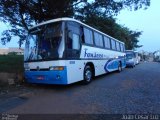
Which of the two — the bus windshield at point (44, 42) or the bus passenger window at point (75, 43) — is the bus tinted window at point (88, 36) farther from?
the bus windshield at point (44, 42)

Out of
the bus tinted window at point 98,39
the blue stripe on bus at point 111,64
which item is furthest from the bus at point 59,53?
the blue stripe on bus at point 111,64

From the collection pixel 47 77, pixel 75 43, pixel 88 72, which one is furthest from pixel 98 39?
pixel 47 77

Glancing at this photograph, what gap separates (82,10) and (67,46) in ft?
31.3

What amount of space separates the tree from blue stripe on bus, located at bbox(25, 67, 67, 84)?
639 cm

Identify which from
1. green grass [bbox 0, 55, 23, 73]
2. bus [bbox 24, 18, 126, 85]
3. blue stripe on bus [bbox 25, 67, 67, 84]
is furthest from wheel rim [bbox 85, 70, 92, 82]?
green grass [bbox 0, 55, 23, 73]

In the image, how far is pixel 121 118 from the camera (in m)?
5.99

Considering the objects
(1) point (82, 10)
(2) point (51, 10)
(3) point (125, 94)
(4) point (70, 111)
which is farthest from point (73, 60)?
(1) point (82, 10)

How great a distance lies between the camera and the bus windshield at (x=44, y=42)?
32.9ft

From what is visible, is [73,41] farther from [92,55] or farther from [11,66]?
[11,66]

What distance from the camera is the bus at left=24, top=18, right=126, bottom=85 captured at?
32.5ft

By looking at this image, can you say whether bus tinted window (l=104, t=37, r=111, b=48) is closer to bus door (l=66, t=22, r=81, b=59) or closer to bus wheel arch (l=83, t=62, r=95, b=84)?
bus wheel arch (l=83, t=62, r=95, b=84)

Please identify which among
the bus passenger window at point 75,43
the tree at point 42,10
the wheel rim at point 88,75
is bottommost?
the wheel rim at point 88,75

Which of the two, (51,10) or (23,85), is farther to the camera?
(51,10)

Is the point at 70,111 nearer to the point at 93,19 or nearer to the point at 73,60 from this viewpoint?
the point at 73,60
